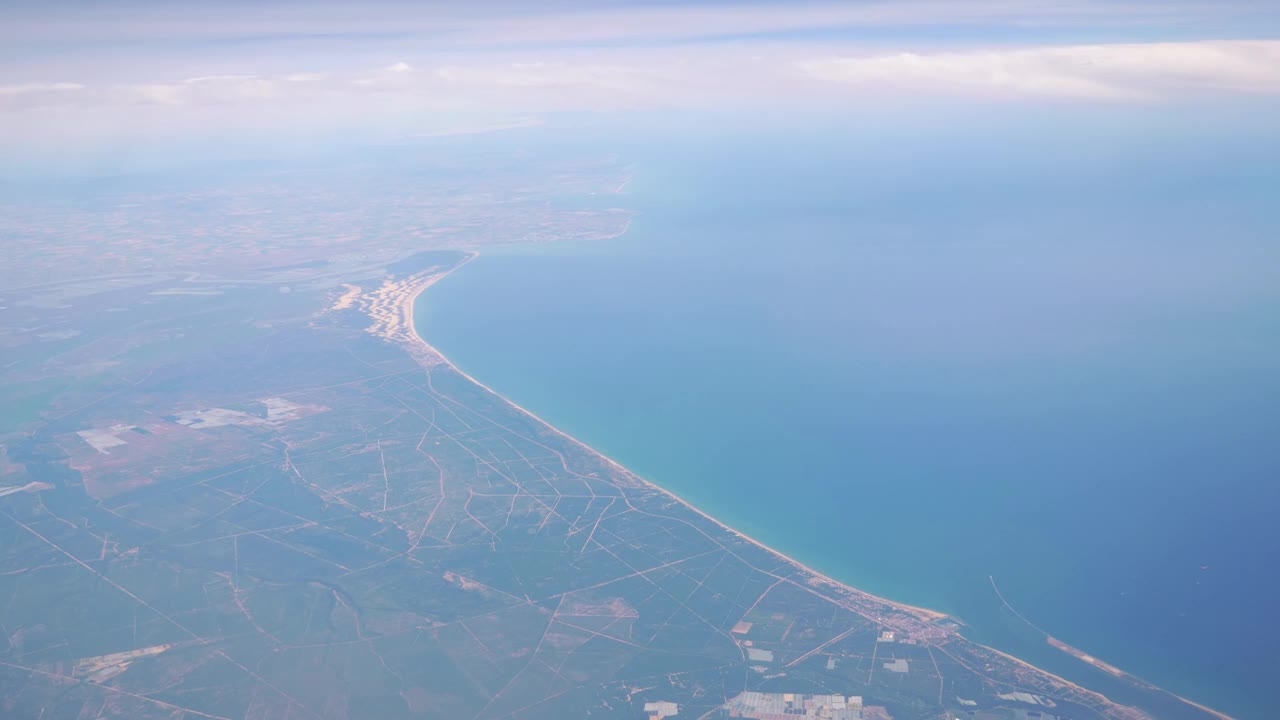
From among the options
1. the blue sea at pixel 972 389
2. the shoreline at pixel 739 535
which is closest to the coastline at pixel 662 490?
the shoreline at pixel 739 535

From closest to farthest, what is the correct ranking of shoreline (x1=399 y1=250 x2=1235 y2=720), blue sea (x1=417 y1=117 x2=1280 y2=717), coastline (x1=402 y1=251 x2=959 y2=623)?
shoreline (x1=399 y1=250 x2=1235 y2=720)
coastline (x1=402 y1=251 x2=959 y2=623)
blue sea (x1=417 y1=117 x2=1280 y2=717)

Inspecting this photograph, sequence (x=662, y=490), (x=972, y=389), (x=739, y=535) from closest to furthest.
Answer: (x=739, y=535) < (x=662, y=490) < (x=972, y=389)

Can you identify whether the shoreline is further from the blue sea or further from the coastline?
the blue sea

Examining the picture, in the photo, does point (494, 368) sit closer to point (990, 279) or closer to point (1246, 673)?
point (1246, 673)

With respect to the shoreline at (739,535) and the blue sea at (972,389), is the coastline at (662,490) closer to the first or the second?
the shoreline at (739,535)

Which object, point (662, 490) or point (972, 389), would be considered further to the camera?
point (972, 389)

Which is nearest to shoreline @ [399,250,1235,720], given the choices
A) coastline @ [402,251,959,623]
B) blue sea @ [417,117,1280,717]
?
coastline @ [402,251,959,623]

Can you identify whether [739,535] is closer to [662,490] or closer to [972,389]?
[662,490]

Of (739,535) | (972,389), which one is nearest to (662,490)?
(739,535)
